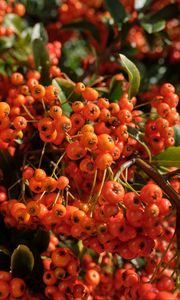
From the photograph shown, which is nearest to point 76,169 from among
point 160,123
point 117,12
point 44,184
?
point 44,184

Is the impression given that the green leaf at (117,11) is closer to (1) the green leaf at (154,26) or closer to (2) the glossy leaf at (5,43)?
(1) the green leaf at (154,26)

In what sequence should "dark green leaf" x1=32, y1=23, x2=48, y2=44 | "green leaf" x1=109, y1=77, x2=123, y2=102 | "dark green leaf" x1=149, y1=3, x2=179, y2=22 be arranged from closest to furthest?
"green leaf" x1=109, y1=77, x2=123, y2=102, "dark green leaf" x1=32, y1=23, x2=48, y2=44, "dark green leaf" x1=149, y1=3, x2=179, y2=22

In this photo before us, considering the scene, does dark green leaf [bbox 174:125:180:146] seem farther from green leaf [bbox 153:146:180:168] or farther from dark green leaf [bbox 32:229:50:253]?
dark green leaf [bbox 32:229:50:253]

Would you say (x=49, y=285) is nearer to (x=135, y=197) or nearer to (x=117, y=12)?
(x=135, y=197)

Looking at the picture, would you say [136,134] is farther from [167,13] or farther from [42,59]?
[167,13]

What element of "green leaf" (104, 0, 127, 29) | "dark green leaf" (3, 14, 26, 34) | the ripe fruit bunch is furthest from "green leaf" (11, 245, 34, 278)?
"green leaf" (104, 0, 127, 29)
